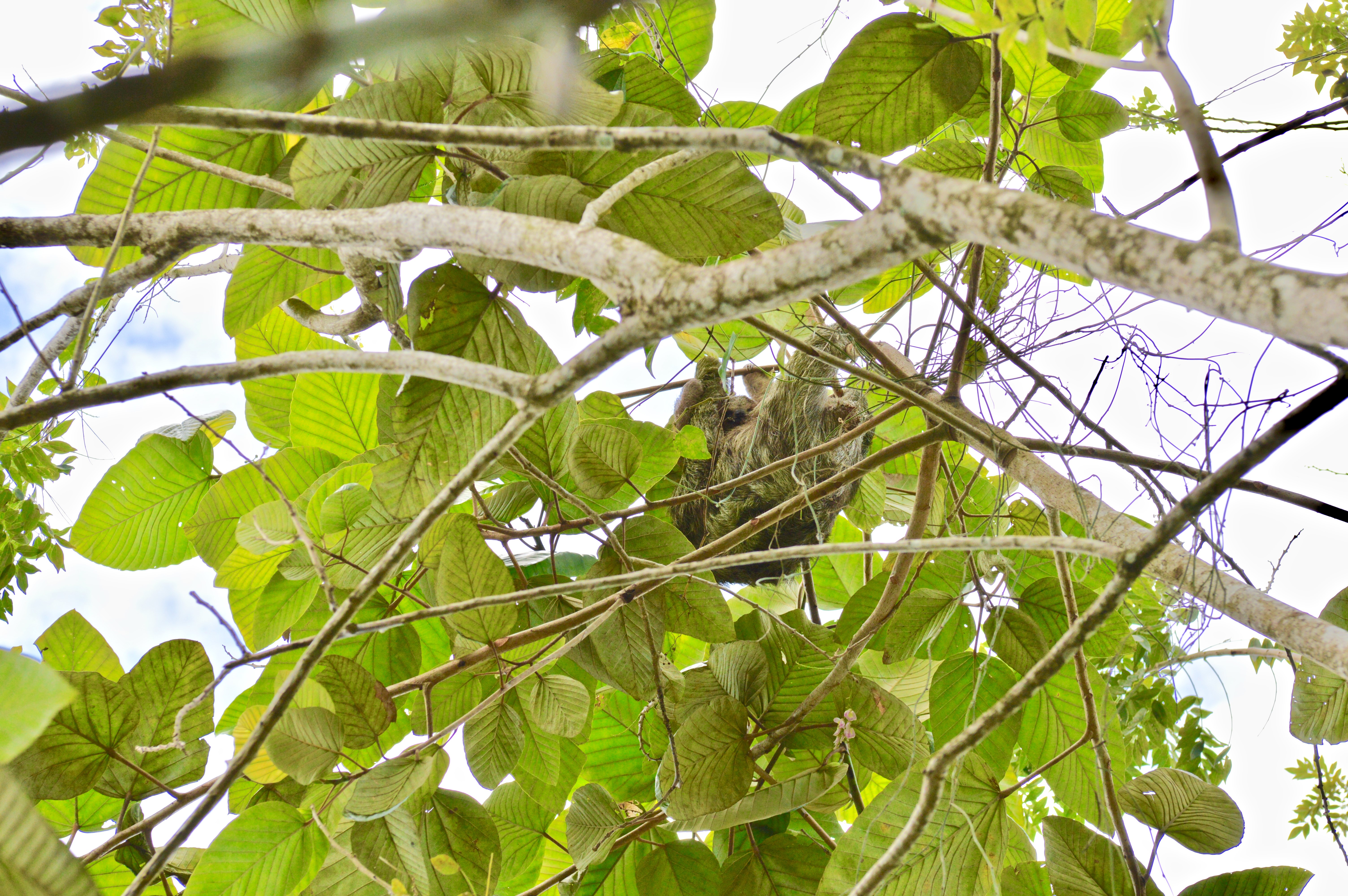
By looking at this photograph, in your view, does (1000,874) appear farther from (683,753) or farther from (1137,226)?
(1137,226)

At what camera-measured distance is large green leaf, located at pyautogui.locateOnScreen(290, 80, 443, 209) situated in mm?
680

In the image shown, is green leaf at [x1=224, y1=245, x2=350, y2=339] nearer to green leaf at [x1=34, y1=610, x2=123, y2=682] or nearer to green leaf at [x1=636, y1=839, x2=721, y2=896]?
green leaf at [x1=34, y1=610, x2=123, y2=682]

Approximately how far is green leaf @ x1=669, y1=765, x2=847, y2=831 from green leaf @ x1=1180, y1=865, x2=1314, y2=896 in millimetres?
362

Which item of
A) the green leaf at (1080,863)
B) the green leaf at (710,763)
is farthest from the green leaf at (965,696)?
the green leaf at (710,763)

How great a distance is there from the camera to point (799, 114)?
1.03m

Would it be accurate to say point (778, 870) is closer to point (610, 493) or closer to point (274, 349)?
point (610, 493)

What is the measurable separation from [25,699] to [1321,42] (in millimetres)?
1285

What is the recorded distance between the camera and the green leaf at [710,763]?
88cm

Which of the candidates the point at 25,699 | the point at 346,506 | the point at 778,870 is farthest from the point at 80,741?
the point at 778,870

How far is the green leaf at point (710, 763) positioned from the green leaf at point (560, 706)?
114 mm

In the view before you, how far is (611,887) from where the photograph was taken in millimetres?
1015

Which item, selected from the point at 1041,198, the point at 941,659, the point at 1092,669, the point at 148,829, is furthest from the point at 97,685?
the point at 1092,669

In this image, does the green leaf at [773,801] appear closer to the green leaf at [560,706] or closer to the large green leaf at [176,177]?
the green leaf at [560,706]

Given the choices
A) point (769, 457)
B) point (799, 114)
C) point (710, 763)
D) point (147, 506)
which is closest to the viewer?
point (710, 763)
